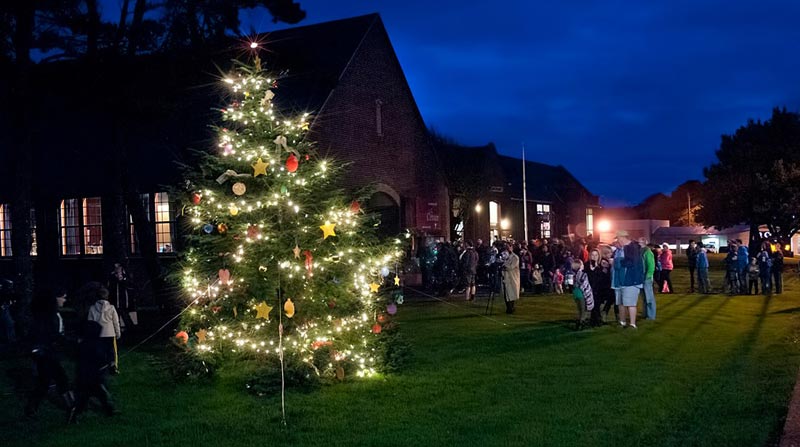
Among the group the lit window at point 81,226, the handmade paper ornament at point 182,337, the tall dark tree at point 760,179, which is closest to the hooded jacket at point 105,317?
the handmade paper ornament at point 182,337

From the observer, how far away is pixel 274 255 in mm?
10453

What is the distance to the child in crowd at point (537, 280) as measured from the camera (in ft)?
85.3

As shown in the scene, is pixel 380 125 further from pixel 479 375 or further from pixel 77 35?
pixel 479 375

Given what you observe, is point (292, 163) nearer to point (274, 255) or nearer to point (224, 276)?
point (274, 255)

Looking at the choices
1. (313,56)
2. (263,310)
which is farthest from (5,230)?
(263,310)

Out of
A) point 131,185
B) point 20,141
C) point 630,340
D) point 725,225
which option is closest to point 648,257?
point 630,340

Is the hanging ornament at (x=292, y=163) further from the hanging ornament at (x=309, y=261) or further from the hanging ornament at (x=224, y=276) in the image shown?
the hanging ornament at (x=224, y=276)

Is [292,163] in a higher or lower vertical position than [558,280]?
higher

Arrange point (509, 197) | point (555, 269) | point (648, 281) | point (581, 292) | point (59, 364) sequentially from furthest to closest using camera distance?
point (509, 197)
point (555, 269)
point (648, 281)
point (581, 292)
point (59, 364)

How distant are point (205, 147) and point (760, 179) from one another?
1413 inches

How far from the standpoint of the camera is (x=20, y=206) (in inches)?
685

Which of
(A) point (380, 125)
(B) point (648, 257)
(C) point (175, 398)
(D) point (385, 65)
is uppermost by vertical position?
(D) point (385, 65)

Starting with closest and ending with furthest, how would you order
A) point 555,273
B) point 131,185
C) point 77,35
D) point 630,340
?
point 630,340 < point 77,35 < point 131,185 < point 555,273

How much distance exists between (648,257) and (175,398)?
10.6m
